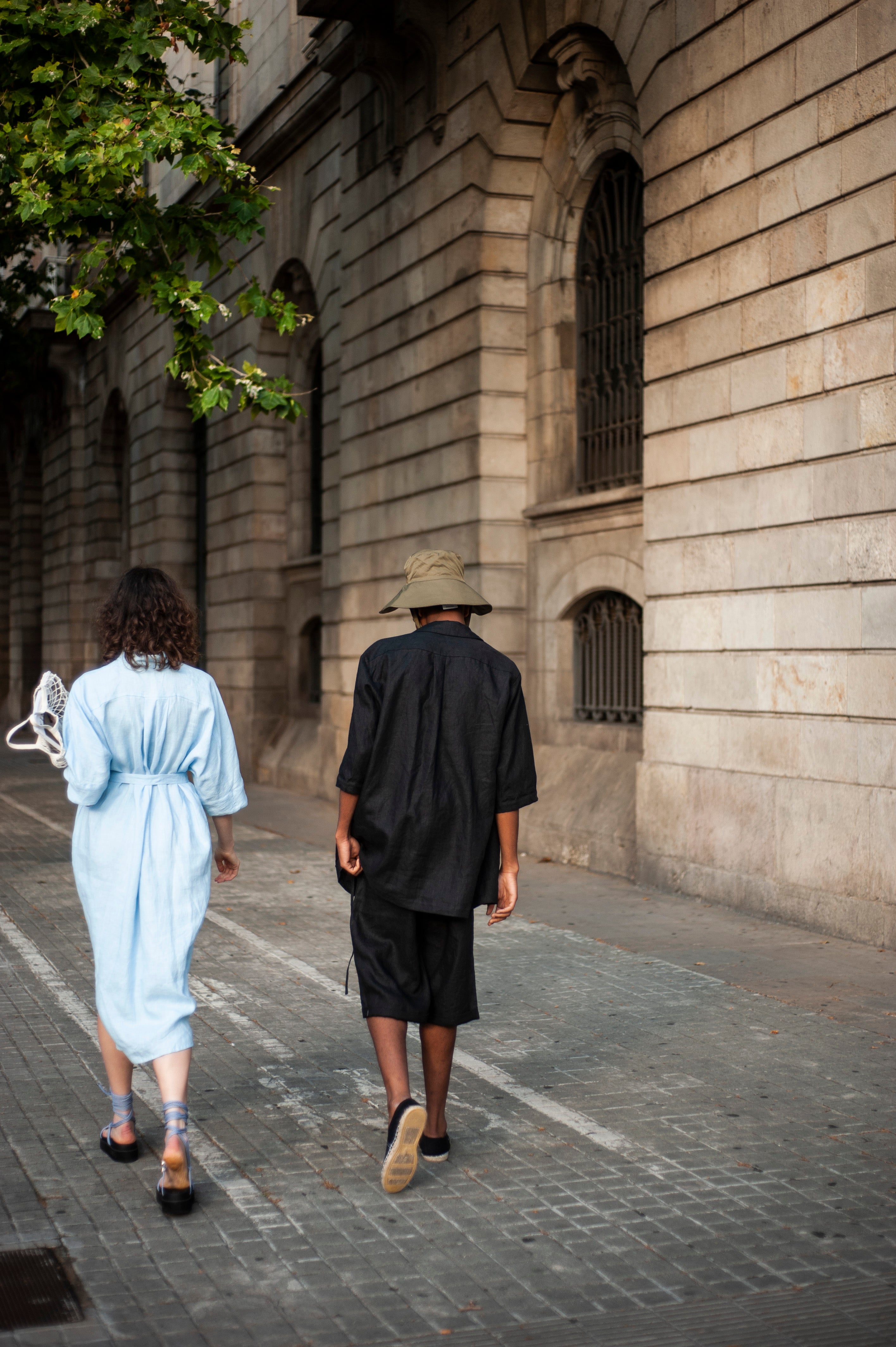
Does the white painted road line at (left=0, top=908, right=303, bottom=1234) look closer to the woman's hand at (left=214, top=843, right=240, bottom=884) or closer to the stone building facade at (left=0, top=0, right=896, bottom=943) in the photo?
the woman's hand at (left=214, top=843, right=240, bottom=884)

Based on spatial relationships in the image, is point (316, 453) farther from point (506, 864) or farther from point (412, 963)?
point (412, 963)

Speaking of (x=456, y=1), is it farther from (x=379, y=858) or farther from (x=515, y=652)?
(x=379, y=858)

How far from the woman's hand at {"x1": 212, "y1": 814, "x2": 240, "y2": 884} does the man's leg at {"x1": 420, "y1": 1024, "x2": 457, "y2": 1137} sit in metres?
0.82

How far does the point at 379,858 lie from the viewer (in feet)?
15.5

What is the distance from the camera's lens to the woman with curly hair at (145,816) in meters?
4.61

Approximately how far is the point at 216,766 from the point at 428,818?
70cm

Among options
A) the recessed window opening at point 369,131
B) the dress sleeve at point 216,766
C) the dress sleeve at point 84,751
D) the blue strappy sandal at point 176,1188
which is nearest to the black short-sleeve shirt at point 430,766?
the dress sleeve at point 216,766

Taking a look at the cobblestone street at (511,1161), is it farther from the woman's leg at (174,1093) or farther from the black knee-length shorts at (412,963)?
the black knee-length shorts at (412,963)

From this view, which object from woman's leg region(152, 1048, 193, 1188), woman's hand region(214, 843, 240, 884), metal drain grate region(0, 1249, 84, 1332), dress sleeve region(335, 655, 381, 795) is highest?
dress sleeve region(335, 655, 381, 795)

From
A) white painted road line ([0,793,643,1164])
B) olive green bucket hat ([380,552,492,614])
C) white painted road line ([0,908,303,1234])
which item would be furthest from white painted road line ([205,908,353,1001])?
olive green bucket hat ([380,552,492,614])

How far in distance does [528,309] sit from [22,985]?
837 centimetres

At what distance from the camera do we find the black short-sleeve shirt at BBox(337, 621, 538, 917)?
4.70 metres

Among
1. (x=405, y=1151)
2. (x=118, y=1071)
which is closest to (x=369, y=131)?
(x=118, y=1071)

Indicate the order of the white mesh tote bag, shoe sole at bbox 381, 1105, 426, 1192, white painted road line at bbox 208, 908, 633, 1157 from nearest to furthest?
shoe sole at bbox 381, 1105, 426, 1192
white painted road line at bbox 208, 908, 633, 1157
the white mesh tote bag
